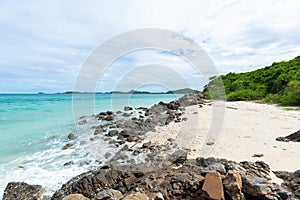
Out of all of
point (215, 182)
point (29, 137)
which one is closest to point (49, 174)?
point (215, 182)

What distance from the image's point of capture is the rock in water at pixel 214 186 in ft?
9.42

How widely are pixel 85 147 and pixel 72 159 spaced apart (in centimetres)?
154

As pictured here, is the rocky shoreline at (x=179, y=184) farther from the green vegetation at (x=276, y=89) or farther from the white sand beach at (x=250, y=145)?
the green vegetation at (x=276, y=89)

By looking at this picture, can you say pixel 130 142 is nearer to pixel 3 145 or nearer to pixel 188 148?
pixel 188 148

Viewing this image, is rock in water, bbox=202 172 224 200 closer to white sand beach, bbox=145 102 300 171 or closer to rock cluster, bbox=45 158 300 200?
rock cluster, bbox=45 158 300 200

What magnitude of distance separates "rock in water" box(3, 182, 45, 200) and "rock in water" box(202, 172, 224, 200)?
11.9 ft

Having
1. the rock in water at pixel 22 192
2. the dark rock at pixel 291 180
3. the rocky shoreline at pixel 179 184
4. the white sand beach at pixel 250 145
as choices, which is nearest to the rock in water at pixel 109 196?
the rocky shoreline at pixel 179 184

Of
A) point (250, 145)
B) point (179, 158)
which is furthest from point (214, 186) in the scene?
point (250, 145)

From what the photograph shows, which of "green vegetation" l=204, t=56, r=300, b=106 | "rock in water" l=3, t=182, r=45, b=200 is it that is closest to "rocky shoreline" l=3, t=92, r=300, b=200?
→ "rock in water" l=3, t=182, r=45, b=200

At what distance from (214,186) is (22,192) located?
164 inches

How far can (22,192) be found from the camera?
438 centimetres

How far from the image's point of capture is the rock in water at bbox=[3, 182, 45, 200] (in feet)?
14.0

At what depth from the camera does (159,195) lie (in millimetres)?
2994

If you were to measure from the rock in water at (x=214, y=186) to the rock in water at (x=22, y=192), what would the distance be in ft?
11.9
